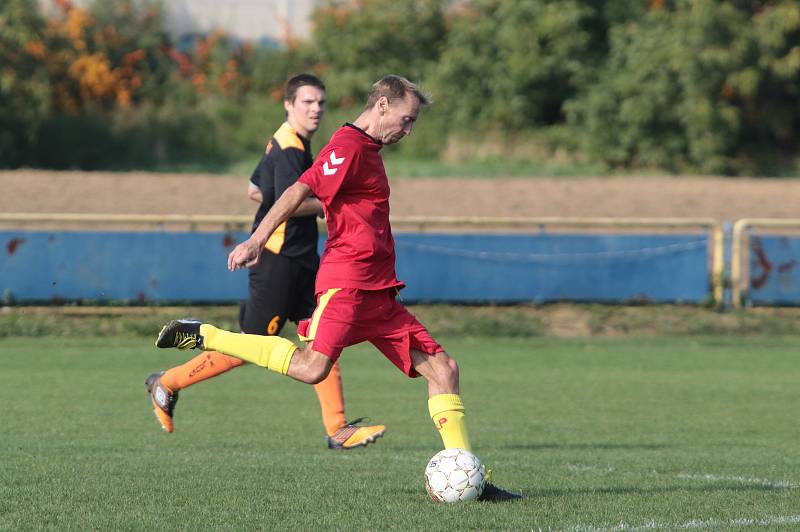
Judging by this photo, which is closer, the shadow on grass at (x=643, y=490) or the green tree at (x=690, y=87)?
the shadow on grass at (x=643, y=490)

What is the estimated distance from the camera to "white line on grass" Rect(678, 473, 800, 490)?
704cm

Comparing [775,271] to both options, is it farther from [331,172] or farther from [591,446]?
[331,172]

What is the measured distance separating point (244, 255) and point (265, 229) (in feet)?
0.60

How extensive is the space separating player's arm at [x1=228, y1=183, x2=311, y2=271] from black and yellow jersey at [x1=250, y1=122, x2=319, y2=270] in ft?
6.66

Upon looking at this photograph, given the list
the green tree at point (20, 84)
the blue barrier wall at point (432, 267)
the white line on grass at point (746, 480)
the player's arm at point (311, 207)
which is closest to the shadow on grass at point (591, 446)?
the white line on grass at point (746, 480)

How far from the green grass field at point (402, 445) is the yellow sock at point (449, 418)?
12.4 inches

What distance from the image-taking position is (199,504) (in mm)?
6180

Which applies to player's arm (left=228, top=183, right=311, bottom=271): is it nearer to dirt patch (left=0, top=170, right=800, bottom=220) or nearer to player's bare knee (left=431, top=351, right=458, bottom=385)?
player's bare knee (left=431, top=351, right=458, bottom=385)

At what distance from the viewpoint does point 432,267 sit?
17.3 metres

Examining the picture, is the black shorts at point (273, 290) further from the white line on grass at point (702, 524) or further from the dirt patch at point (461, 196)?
the dirt patch at point (461, 196)

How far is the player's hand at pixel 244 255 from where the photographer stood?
6098 millimetres

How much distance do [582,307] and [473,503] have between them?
11.6m

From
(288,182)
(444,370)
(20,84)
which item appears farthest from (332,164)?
(20,84)

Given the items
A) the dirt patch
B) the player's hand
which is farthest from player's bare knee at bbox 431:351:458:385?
the dirt patch
